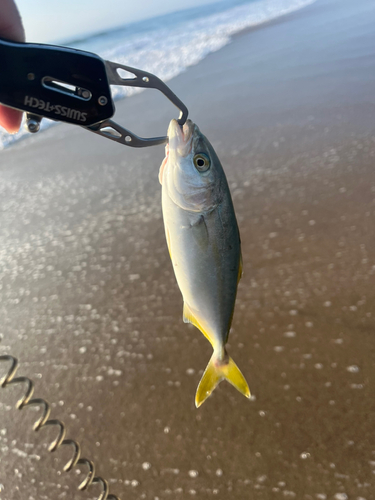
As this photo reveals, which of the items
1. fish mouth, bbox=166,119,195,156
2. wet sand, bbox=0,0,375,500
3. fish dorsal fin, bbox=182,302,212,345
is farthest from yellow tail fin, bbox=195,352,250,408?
fish mouth, bbox=166,119,195,156

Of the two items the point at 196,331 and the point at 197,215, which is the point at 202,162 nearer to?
the point at 197,215

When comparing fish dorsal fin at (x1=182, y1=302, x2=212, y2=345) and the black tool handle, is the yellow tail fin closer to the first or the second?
fish dorsal fin at (x1=182, y1=302, x2=212, y2=345)

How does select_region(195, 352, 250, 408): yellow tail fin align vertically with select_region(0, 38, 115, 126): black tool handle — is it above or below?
below

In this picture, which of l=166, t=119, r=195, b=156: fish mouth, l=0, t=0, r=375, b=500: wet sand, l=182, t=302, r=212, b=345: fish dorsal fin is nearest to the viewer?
l=166, t=119, r=195, b=156: fish mouth

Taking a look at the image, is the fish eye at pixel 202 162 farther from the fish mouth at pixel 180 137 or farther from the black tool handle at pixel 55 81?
the black tool handle at pixel 55 81

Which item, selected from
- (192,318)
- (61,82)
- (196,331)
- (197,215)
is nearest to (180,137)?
(197,215)

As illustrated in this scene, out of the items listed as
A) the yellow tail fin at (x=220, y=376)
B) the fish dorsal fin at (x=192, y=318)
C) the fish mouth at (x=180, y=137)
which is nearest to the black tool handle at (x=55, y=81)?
the fish mouth at (x=180, y=137)

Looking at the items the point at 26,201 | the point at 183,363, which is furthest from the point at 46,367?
the point at 26,201

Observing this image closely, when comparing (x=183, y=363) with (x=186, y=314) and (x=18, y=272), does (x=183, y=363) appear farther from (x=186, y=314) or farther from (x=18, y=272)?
(x=18, y=272)
